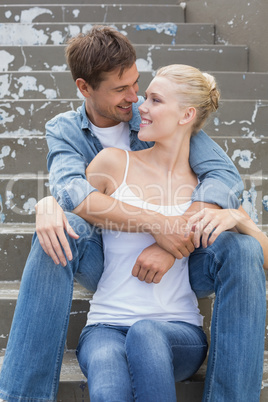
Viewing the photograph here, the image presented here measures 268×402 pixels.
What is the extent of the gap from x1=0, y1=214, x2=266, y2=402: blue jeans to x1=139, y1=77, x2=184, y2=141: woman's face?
0.42 metres

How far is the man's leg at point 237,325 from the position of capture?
1205mm

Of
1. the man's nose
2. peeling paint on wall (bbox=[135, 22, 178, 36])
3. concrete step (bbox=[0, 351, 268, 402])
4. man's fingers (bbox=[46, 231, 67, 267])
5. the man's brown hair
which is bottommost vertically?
concrete step (bbox=[0, 351, 268, 402])

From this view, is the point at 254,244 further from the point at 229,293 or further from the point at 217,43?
the point at 217,43

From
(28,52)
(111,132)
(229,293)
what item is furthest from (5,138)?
(229,293)

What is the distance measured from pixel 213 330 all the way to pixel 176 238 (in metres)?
0.26

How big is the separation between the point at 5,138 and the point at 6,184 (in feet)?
0.78

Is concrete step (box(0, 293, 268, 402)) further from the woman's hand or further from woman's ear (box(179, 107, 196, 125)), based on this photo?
woman's ear (box(179, 107, 196, 125))

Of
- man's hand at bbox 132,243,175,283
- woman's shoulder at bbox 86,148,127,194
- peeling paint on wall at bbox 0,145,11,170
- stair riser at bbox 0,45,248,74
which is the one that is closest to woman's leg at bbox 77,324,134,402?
man's hand at bbox 132,243,175,283

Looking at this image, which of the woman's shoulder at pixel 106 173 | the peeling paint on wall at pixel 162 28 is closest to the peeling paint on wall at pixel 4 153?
the woman's shoulder at pixel 106 173

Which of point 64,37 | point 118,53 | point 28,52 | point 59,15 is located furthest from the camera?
point 59,15

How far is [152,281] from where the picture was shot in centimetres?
138

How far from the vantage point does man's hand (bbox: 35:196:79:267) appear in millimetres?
1248

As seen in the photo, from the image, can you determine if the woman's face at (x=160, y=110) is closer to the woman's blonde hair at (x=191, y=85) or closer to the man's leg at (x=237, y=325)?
the woman's blonde hair at (x=191, y=85)

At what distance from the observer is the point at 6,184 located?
2.00m
